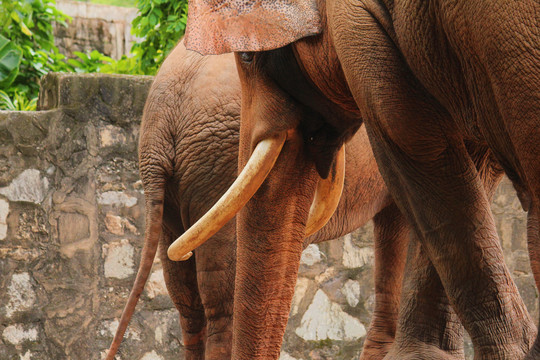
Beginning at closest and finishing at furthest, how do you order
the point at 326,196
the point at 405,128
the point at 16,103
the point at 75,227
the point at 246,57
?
1. the point at 405,128
2. the point at 246,57
3. the point at 326,196
4. the point at 75,227
5. the point at 16,103

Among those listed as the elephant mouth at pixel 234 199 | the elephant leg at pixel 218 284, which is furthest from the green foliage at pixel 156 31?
the elephant mouth at pixel 234 199

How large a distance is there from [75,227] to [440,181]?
2198 mm

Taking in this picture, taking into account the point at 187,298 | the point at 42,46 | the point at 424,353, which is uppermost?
the point at 42,46

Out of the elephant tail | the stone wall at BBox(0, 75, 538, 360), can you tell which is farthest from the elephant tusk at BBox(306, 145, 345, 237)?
the stone wall at BBox(0, 75, 538, 360)

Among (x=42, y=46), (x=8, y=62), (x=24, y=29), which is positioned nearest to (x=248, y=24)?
(x=8, y=62)

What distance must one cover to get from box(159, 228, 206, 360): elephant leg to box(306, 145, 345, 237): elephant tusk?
779mm

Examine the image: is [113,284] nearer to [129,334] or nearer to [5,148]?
[129,334]

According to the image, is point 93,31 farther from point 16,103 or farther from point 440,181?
point 440,181

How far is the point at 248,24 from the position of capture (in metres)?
1.52

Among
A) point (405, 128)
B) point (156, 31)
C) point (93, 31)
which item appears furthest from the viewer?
point (93, 31)

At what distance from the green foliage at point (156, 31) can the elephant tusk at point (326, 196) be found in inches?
90.5

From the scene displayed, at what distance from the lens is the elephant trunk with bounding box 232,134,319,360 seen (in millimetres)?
1651

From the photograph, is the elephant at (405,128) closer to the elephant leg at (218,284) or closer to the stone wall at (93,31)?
the elephant leg at (218,284)

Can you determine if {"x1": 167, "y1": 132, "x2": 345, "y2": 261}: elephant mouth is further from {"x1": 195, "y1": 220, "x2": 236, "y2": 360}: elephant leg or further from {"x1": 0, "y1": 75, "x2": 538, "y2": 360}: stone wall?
{"x1": 0, "y1": 75, "x2": 538, "y2": 360}: stone wall
